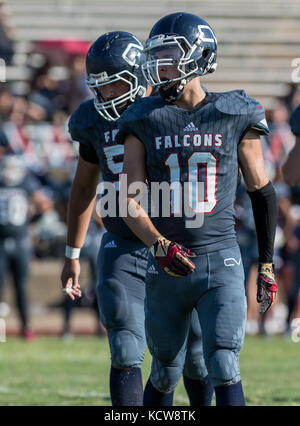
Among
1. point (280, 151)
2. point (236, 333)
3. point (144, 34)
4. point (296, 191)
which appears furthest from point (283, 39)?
point (236, 333)

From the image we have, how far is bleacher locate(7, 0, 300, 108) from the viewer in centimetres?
1374

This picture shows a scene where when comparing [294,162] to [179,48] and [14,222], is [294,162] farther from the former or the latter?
[14,222]

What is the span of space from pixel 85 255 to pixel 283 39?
634 centimetres

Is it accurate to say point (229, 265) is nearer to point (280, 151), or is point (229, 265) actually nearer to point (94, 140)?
point (94, 140)

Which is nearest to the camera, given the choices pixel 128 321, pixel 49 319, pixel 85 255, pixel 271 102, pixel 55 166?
pixel 128 321

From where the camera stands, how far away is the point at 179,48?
3.31 metres

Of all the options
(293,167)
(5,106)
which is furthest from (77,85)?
(293,167)

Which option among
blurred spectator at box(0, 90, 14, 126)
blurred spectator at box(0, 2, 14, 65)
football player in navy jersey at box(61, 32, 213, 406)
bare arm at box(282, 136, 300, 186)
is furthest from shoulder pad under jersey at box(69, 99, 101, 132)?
blurred spectator at box(0, 2, 14, 65)

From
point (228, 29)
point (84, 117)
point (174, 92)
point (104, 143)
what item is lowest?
point (174, 92)

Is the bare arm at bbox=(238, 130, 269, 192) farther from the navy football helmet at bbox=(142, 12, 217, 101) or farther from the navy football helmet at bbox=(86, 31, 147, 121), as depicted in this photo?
the navy football helmet at bbox=(86, 31, 147, 121)

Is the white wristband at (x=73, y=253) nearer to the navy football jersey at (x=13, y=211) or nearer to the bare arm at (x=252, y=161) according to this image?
the bare arm at (x=252, y=161)

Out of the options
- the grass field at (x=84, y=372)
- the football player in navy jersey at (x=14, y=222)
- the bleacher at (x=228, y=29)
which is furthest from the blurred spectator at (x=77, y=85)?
the grass field at (x=84, y=372)

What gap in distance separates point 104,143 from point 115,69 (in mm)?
350

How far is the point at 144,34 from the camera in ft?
45.7
